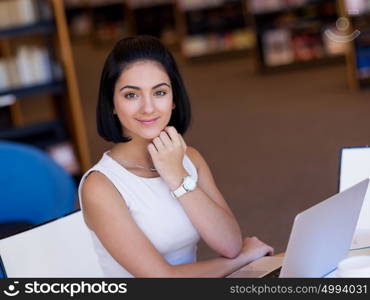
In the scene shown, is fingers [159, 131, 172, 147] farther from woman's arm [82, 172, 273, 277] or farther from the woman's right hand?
the woman's right hand

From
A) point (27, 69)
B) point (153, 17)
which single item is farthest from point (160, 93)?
point (153, 17)

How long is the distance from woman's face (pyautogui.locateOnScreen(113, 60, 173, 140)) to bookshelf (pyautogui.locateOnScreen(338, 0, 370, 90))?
7.16 metres

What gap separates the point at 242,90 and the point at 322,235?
8.45 m

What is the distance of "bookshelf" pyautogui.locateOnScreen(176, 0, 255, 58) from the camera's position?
1275 centimetres

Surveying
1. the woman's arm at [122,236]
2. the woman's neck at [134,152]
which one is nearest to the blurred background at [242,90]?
the woman's neck at [134,152]

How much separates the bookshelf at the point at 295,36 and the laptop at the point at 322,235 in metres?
9.20

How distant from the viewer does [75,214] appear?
2389mm

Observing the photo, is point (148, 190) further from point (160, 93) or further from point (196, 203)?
point (160, 93)

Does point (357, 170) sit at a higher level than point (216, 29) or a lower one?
higher

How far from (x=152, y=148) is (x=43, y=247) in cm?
45

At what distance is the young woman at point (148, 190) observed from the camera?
6.72ft

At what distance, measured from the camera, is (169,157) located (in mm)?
2117

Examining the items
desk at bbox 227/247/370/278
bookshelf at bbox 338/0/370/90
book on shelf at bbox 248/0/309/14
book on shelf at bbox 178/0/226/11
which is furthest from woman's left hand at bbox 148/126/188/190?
book on shelf at bbox 178/0/226/11

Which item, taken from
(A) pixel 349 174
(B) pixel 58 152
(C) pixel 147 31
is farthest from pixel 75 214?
(C) pixel 147 31
